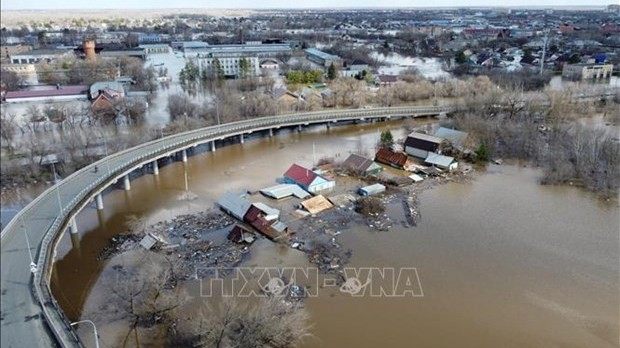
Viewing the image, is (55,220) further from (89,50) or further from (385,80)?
(89,50)

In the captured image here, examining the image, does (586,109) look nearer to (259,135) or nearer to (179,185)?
(259,135)

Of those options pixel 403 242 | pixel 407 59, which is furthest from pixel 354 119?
pixel 407 59

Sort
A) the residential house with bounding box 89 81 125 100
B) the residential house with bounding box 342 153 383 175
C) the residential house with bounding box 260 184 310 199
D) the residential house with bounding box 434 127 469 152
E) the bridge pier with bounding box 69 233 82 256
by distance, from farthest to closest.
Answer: the residential house with bounding box 89 81 125 100 → the residential house with bounding box 434 127 469 152 → the residential house with bounding box 342 153 383 175 → the residential house with bounding box 260 184 310 199 → the bridge pier with bounding box 69 233 82 256

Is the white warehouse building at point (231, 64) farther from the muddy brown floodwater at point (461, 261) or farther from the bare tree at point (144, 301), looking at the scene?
the bare tree at point (144, 301)

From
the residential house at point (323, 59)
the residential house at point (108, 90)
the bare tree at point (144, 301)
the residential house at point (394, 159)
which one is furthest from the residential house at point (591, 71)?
the bare tree at point (144, 301)

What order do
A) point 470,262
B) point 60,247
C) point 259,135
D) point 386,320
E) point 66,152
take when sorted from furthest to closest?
1. point 259,135
2. point 66,152
3. point 60,247
4. point 470,262
5. point 386,320

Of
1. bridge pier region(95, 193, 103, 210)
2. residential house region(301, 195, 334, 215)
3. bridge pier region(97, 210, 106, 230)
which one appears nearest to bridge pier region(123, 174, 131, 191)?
bridge pier region(95, 193, 103, 210)

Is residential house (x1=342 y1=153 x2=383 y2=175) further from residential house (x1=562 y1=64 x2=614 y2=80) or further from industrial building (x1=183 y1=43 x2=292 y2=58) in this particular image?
residential house (x1=562 y1=64 x2=614 y2=80)
